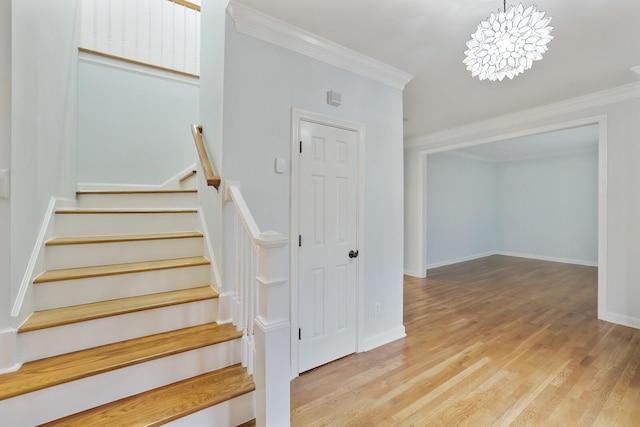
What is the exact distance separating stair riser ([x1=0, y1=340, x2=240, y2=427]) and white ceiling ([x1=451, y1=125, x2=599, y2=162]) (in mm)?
5269

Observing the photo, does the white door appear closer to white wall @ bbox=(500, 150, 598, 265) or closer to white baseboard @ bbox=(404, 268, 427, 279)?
white baseboard @ bbox=(404, 268, 427, 279)

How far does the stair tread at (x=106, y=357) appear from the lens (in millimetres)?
1368

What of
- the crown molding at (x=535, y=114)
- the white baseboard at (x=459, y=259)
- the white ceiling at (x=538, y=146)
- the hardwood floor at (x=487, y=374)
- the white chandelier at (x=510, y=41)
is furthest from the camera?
the white baseboard at (x=459, y=259)

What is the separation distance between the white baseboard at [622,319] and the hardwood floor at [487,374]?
10 centimetres

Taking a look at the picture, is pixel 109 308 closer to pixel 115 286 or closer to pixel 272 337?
pixel 115 286

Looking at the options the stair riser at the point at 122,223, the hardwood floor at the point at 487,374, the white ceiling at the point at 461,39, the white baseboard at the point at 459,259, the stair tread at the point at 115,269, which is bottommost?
the hardwood floor at the point at 487,374

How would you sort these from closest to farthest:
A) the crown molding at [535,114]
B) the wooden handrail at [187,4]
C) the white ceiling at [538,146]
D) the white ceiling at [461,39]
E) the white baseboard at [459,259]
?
1. the white ceiling at [461,39]
2. the crown molding at [535,114]
3. the wooden handrail at [187,4]
4. the white ceiling at [538,146]
5. the white baseboard at [459,259]

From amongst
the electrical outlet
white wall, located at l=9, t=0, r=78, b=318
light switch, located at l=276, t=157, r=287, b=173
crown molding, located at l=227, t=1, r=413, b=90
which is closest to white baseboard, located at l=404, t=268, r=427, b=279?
the electrical outlet

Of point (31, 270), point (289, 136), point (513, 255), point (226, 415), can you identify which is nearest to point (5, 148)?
A: point (31, 270)

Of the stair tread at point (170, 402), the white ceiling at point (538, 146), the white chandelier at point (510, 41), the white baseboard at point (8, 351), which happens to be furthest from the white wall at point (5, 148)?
the white ceiling at point (538, 146)

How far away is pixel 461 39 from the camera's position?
236cm

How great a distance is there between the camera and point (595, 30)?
2229 mm

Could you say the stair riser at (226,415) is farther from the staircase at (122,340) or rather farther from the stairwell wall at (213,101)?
the stairwell wall at (213,101)

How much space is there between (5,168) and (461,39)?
10.1ft
